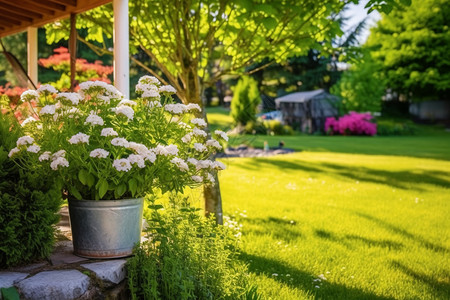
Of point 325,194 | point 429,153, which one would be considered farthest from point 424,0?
point 325,194

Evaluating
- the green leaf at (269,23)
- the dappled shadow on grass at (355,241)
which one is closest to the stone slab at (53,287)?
the green leaf at (269,23)

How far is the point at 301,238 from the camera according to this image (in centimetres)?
471

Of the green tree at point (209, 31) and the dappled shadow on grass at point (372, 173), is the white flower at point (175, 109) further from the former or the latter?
the dappled shadow on grass at point (372, 173)

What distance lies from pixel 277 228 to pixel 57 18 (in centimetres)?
344

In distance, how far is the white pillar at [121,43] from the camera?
357 cm

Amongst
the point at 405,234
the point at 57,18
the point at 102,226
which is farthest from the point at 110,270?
the point at 405,234

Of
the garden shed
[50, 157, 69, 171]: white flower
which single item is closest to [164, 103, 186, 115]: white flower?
[50, 157, 69, 171]: white flower

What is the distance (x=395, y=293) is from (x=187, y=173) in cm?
198

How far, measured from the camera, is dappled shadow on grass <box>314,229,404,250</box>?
179 inches

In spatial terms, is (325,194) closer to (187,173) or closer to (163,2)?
(163,2)

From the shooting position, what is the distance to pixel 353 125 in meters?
24.0

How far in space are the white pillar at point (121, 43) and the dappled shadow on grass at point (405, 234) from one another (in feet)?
11.4

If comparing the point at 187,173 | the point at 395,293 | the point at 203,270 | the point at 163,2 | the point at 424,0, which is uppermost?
the point at 424,0

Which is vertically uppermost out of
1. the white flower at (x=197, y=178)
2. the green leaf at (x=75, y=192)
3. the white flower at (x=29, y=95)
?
the white flower at (x=29, y=95)
